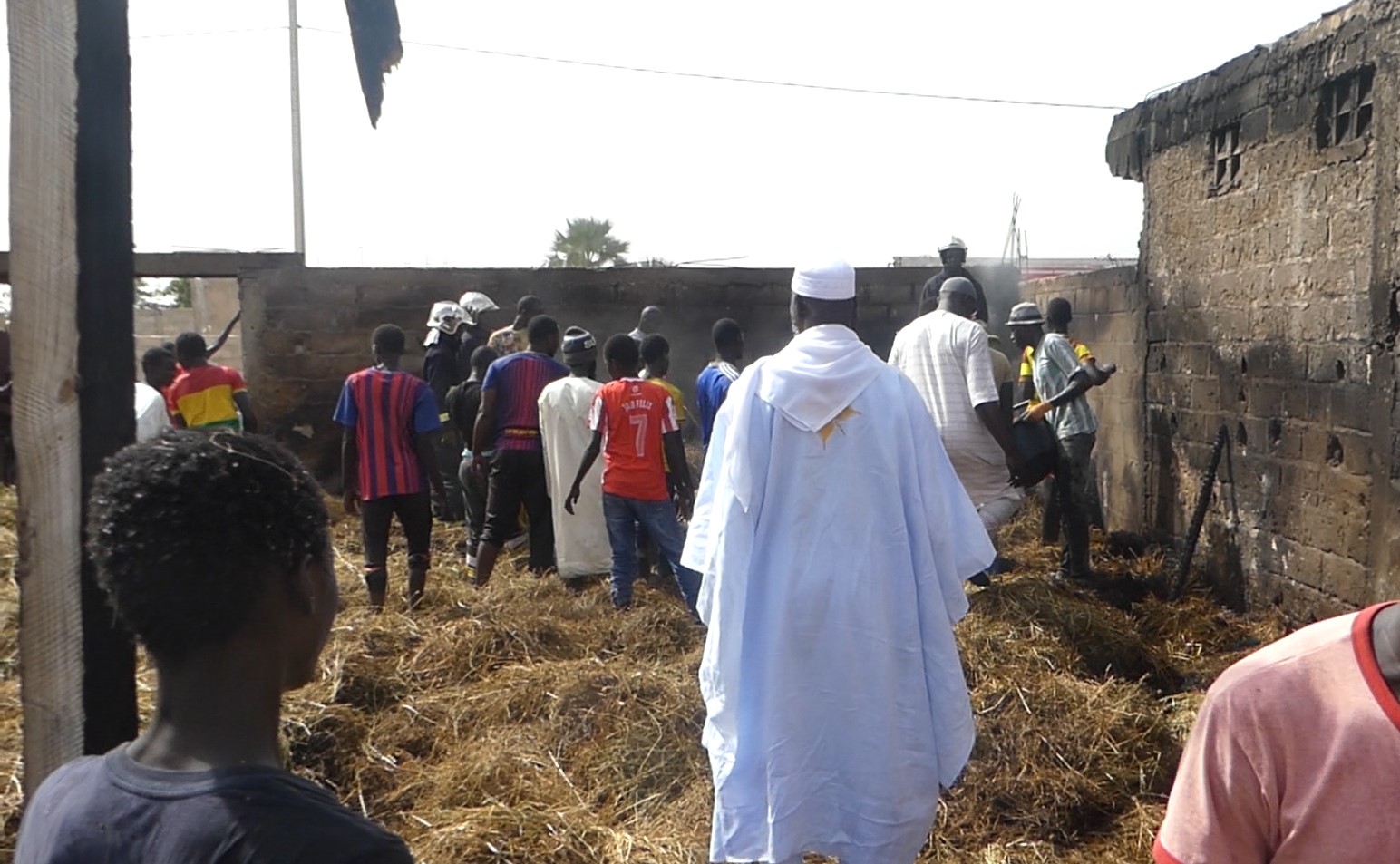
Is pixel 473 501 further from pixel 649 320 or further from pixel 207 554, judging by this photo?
pixel 207 554

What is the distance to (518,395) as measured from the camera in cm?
704

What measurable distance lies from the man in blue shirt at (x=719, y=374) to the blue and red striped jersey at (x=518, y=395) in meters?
0.98

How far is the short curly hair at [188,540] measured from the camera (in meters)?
1.40

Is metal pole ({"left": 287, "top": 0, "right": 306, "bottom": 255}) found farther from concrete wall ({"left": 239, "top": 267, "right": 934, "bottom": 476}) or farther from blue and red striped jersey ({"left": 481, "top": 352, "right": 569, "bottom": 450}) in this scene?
blue and red striped jersey ({"left": 481, "top": 352, "right": 569, "bottom": 450})

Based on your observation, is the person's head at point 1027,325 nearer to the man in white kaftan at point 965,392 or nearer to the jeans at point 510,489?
the man in white kaftan at point 965,392

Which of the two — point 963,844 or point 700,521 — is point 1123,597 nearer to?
point 963,844

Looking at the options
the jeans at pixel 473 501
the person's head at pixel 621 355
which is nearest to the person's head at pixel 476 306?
the jeans at pixel 473 501

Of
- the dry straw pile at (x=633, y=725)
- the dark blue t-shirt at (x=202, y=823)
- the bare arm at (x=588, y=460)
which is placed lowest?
the dry straw pile at (x=633, y=725)

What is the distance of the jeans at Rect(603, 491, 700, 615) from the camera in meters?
6.46

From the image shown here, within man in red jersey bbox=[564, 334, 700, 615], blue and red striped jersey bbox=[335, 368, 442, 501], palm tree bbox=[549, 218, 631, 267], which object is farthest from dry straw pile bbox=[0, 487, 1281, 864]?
palm tree bbox=[549, 218, 631, 267]

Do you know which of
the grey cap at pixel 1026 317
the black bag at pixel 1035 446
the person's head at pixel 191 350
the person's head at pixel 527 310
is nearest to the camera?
the black bag at pixel 1035 446

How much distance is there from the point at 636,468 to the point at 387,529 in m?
1.32

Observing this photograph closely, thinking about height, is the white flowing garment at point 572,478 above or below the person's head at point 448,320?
below

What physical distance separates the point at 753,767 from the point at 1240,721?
193 cm
